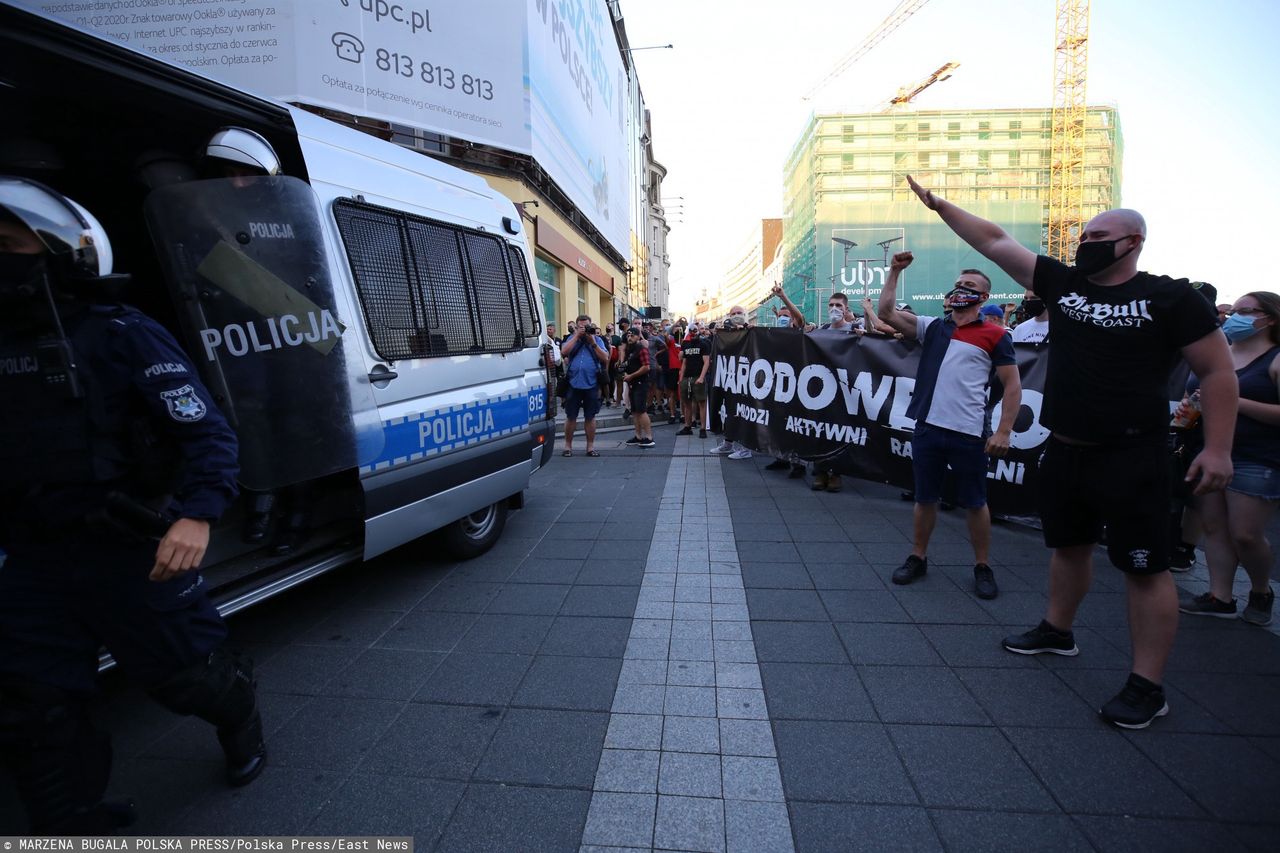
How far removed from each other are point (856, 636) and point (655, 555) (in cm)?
171

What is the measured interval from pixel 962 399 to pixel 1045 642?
4.61 feet

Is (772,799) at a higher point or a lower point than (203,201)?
lower

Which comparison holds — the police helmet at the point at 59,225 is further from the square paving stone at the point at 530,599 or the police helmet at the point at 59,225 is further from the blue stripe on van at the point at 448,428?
the square paving stone at the point at 530,599

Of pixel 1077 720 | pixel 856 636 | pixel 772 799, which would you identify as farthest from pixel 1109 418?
pixel 772 799

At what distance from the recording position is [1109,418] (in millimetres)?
2580

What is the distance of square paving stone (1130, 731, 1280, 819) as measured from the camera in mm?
2090

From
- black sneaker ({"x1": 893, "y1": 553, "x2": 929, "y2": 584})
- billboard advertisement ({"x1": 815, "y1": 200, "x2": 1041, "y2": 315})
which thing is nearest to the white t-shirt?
black sneaker ({"x1": 893, "y1": 553, "x2": 929, "y2": 584})

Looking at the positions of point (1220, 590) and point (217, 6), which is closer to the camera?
→ point (1220, 590)

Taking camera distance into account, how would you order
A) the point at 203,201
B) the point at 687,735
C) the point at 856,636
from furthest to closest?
1. the point at 856,636
2. the point at 203,201
3. the point at 687,735

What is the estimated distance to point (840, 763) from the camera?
2324mm

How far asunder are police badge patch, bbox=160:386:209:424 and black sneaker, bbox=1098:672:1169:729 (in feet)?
11.2

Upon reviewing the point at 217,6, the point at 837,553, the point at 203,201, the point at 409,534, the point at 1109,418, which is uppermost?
the point at 217,6

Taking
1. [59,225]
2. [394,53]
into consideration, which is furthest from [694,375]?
[59,225]

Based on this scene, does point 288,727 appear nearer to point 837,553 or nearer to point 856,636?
point 856,636
